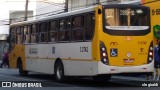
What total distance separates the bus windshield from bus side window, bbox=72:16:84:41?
1.48m

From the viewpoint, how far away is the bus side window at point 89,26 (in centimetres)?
1692

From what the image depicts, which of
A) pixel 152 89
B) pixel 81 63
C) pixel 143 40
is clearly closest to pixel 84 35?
pixel 81 63

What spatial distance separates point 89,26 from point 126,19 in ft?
4.87

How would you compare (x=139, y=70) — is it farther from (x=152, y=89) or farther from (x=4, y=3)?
(x=4, y=3)

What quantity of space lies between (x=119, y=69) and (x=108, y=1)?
64.7ft

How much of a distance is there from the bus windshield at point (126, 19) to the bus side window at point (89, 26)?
1.98 ft

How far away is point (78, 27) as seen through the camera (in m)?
18.1

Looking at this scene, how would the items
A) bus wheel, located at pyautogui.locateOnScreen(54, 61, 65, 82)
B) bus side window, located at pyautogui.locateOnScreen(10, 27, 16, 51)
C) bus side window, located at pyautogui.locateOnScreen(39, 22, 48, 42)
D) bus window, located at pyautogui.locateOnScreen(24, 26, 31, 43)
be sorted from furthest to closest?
bus side window, located at pyautogui.locateOnScreen(10, 27, 16, 51)
bus window, located at pyautogui.locateOnScreen(24, 26, 31, 43)
bus side window, located at pyautogui.locateOnScreen(39, 22, 48, 42)
bus wheel, located at pyautogui.locateOnScreen(54, 61, 65, 82)

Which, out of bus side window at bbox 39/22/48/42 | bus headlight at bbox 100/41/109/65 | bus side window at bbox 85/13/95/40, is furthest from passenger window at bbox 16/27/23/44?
bus headlight at bbox 100/41/109/65

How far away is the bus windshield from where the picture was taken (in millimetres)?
16719

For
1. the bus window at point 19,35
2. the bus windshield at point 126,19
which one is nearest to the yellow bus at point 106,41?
the bus windshield at point 126,19

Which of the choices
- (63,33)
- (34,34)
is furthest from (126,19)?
(34,34)

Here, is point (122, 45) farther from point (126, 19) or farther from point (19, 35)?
point (19, 35)

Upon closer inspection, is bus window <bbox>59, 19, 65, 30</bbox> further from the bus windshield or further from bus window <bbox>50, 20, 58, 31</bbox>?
the bus windshield
